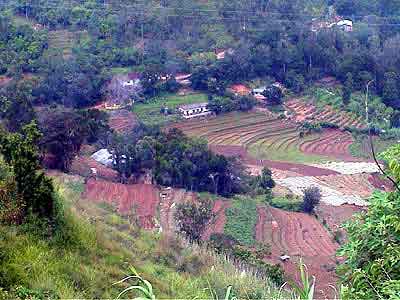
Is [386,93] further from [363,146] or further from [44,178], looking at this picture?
[44,178]

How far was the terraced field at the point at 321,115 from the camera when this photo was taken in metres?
21.2

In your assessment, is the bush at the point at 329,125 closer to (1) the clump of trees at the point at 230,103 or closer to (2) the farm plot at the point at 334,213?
(1) the clump of trees at the point at 230,103

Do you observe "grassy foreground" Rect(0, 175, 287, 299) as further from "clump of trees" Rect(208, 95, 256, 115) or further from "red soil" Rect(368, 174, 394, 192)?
"clump of trees" Rect(208, 95, 256, 115)

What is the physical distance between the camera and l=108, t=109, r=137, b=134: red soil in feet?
60.6

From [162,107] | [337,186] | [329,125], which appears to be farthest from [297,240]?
[162,107]

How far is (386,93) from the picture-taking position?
73.9 ft

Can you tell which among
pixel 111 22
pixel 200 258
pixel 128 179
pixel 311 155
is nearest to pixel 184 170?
pixel 128 179

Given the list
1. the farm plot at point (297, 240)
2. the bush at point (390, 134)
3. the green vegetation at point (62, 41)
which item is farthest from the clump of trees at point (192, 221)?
the green vegetation at point (62, 41)

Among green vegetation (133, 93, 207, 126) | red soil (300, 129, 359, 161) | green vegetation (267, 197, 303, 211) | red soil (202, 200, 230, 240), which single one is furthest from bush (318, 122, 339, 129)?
red soil (202, 200, 230, 240)

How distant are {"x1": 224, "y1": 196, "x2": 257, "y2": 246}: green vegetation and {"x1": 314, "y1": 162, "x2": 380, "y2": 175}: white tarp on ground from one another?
4302mm

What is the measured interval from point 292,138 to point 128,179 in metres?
7.37

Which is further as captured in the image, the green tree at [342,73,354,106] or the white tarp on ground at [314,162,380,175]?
the green tree at [342,73,354,106]

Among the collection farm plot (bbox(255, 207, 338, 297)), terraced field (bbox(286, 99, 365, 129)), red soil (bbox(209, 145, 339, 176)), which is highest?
farm plot (bbox(255, 207, 338, 297))

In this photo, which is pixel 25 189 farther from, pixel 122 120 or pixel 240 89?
pixel 240 89
